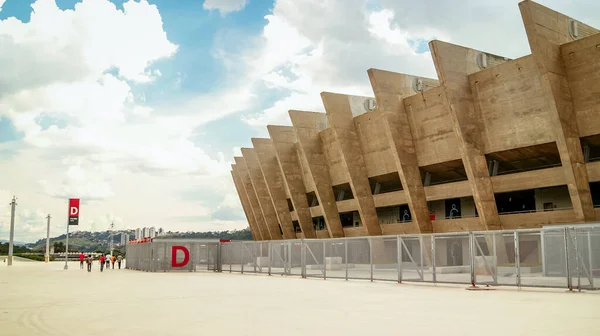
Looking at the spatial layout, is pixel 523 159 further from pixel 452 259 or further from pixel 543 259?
pixel 543 259

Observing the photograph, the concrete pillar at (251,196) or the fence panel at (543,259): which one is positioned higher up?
the concrete pillar at (251,196)

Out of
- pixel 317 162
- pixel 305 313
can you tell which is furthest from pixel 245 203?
pixel 305 313

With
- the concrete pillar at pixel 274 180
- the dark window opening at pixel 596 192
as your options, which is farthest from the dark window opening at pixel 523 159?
the concrete pillar at pixel 274 180

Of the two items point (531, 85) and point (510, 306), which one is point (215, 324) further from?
point (531, 85)

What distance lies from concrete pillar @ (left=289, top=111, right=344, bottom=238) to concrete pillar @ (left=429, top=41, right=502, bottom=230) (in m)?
19.5

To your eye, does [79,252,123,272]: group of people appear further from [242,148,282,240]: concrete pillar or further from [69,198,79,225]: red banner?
[242,148,282,240]: concrete pillar

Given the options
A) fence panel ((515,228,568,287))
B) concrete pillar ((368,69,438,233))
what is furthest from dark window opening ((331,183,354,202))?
fence panel ((515,228,568,287))

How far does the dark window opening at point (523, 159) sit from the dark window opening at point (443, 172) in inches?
113

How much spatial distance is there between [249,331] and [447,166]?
34.2 metres

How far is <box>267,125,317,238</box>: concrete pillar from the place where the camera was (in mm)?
60094

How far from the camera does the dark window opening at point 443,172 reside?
1636 inches

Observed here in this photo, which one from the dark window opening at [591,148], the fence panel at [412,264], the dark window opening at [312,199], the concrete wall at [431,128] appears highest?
the concrete wall at [431,128]

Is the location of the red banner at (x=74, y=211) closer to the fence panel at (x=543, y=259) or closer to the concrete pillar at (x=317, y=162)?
the concrete pillar at (x=317, y=162)

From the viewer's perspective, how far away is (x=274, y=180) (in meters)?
67.4
